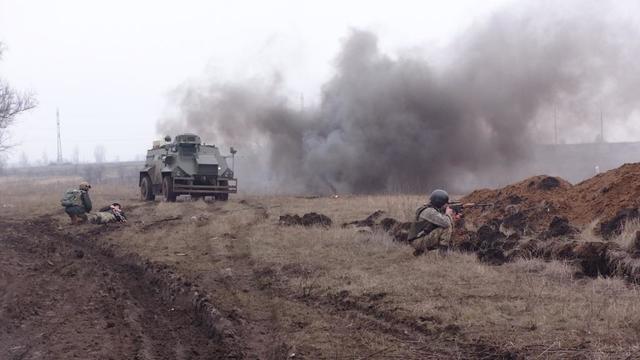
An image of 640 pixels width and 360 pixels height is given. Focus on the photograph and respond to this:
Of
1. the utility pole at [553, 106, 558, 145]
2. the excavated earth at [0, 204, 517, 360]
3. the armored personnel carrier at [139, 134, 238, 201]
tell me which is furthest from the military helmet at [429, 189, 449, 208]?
the utility pole at [553, 106, 558, 145]

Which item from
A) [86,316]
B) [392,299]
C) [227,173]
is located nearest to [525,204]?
[392,299]

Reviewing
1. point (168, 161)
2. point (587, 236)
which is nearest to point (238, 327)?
point (587, 236)

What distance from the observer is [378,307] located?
7.31 metres

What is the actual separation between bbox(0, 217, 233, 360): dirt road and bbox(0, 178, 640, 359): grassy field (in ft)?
2.08

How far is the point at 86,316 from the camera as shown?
24.6 feet

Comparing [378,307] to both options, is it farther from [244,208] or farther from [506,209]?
[244,208]

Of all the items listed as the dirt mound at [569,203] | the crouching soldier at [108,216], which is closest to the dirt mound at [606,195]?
the dirt mound at [569,203]

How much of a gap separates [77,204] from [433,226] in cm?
1144

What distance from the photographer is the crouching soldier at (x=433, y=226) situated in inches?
401

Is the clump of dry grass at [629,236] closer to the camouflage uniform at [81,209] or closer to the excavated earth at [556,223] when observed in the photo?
the excavated earth at [556,223]

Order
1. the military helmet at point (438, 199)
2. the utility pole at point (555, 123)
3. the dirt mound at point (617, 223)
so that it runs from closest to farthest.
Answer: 1. the military helmet at point (438, 199)
2. the dirt mound at point (617, 223)
3. the utility pole at point (555, 123)

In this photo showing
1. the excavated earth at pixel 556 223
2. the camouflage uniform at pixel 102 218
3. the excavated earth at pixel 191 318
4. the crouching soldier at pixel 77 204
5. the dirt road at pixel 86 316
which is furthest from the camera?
the crouching soldier at pixel 77 204

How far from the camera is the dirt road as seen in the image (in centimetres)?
608

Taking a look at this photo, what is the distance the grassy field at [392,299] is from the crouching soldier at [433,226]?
0.70ft
